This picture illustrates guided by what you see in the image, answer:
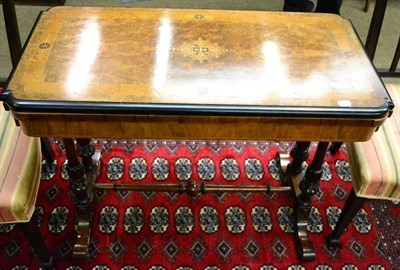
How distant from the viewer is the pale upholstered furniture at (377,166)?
1.62m

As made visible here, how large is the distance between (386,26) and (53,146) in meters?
2.77

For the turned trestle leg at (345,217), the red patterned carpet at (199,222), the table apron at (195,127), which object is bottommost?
the red patterned carpet at (199,222)

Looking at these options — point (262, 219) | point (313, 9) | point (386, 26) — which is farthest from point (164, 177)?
point (386, 26)

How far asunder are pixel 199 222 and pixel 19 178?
86 centimetres

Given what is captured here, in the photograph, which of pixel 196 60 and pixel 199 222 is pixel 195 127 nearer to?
pixel 196 60

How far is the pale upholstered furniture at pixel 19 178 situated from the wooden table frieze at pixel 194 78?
6.1 inches

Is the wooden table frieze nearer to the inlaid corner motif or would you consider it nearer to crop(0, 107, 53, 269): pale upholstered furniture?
the inlaid corner motif

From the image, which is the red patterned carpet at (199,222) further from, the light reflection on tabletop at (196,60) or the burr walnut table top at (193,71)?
the light reflection on tabletop at (196,60)

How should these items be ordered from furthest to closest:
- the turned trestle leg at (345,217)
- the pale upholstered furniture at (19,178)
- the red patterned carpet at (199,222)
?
the red patterned carpet at (199,222), the turned trestle leg at (345,217), the pale upholstered furniture at (19,178)

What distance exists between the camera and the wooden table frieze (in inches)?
51.6

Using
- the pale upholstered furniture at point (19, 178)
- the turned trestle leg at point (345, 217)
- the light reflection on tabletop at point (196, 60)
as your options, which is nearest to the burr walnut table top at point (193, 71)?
the light reflection on tabletop at point (196, 60)

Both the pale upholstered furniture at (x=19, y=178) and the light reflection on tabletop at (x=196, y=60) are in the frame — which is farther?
the pale upholstered furniture at (x=19, y=178)

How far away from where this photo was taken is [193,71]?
1.45 m

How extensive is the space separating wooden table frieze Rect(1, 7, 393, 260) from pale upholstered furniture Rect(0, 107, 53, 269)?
15 centimetres
